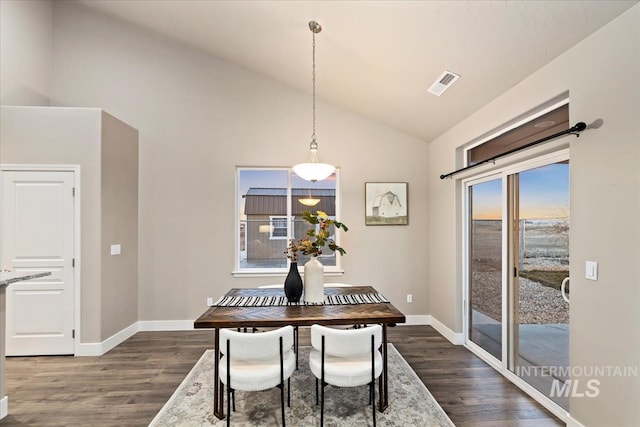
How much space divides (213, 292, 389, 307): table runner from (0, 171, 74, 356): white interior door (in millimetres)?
2140

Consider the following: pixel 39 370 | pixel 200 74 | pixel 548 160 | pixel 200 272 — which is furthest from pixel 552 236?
pixel 39 370

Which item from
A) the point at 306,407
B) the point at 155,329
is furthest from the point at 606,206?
the point at 155,329

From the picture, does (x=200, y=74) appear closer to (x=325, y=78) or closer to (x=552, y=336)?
(x=325, y=78)

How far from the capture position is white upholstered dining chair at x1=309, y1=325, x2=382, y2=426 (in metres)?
2.02

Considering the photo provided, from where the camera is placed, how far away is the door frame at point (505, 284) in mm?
2361

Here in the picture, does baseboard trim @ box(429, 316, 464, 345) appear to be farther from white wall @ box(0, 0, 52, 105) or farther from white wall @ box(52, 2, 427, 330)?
white wall @ box(0, 0, 52, 105)

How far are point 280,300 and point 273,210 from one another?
193 centimetres

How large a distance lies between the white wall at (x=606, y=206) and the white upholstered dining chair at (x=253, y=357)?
76.3 inches

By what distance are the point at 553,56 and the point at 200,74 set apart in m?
4.01

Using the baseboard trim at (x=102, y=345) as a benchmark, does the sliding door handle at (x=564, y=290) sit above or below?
above

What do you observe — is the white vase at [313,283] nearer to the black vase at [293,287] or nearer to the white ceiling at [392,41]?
the black vase at [293,287]

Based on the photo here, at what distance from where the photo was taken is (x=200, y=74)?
14.0 feet


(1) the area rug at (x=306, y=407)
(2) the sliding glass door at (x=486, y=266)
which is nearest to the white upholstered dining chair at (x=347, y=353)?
(1) the area rug at (x=306, y=407)

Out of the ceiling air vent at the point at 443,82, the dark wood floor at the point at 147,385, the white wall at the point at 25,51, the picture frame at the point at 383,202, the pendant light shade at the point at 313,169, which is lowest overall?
the dark wood floor at the point at 147,385
